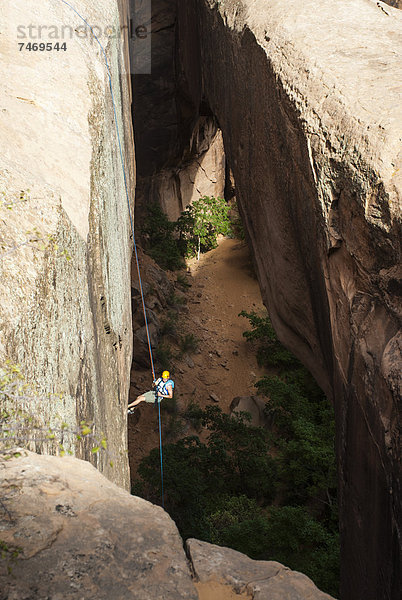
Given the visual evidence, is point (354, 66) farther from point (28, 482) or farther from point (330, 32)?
point (28, 482)

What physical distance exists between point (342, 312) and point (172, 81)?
43.6 ft

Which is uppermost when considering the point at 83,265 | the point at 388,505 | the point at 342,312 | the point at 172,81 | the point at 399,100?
the point at 172,81

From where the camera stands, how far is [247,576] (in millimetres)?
2938

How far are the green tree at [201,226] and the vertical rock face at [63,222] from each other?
11638mm

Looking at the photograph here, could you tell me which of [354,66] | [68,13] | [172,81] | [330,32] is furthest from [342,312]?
[172,81]

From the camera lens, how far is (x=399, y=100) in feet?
18.7

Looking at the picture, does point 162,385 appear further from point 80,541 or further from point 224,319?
point 224,319

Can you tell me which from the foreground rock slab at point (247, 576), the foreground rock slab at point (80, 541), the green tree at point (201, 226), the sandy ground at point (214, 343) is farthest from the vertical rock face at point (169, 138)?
the foreground rock slab at point (247, 576)

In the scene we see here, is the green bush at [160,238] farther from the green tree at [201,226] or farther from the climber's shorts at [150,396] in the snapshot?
the climber's shorts at [150,396]

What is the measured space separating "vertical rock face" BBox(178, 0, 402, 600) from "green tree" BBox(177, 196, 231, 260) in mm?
9545

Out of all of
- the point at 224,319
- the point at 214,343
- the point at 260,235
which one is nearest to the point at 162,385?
the point at 260,235

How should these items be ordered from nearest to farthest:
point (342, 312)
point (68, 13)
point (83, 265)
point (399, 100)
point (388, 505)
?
point (83, 265) → point (388, 505) → point (399, 100) → point (342, 312) → point (68, 13)

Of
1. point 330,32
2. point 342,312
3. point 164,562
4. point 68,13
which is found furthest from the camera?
point 330,32

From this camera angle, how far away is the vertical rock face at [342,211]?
17.0 feet
